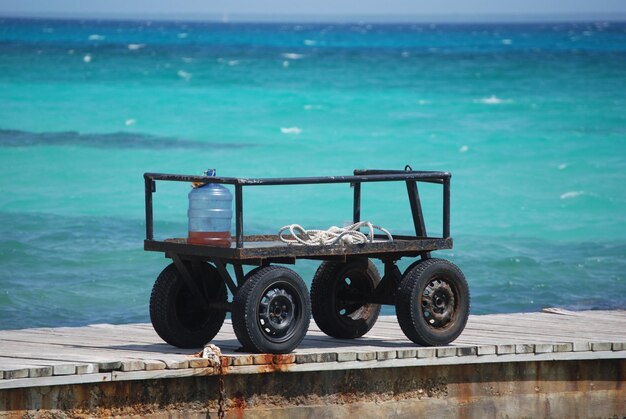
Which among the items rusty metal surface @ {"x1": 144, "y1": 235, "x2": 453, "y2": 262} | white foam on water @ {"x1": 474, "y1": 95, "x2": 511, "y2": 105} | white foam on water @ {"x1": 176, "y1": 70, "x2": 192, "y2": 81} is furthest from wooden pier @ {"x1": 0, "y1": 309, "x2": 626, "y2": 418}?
white foam on water @ {"x1": 176, "y1": 70, "x2": 192, "y2": 81}

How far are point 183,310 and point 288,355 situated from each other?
3.42ft

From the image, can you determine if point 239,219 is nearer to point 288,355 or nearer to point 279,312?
point 279,312

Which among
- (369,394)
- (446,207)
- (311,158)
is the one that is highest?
(311,158)

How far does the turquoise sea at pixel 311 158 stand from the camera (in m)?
19.7

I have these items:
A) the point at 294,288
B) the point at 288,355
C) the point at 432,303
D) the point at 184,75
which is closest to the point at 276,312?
the point at 294,288

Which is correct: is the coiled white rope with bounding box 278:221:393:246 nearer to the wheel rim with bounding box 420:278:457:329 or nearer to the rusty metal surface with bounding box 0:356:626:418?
the wheel rim with bounding box 420:278:457:329

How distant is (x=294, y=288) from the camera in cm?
945

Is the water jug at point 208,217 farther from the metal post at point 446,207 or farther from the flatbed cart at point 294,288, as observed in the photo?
the metal post at point 446,207

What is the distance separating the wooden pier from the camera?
28.6 feet

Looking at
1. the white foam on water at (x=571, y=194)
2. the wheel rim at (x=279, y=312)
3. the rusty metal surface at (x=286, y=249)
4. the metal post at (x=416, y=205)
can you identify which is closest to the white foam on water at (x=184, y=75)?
the white foam on water at (x=571, y=194)

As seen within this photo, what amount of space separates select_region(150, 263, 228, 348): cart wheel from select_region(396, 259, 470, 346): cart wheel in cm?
126

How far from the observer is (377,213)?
91.8 ft

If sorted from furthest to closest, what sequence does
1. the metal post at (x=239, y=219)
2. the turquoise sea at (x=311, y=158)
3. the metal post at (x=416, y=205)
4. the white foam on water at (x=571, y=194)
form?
the white foam on water at (x=571, y=194), the turquoise sea at (x=311, y=158), the metal post at (x=416, y=205), the metal post at (x=239, y=219)

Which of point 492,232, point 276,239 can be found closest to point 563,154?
point 492,232
